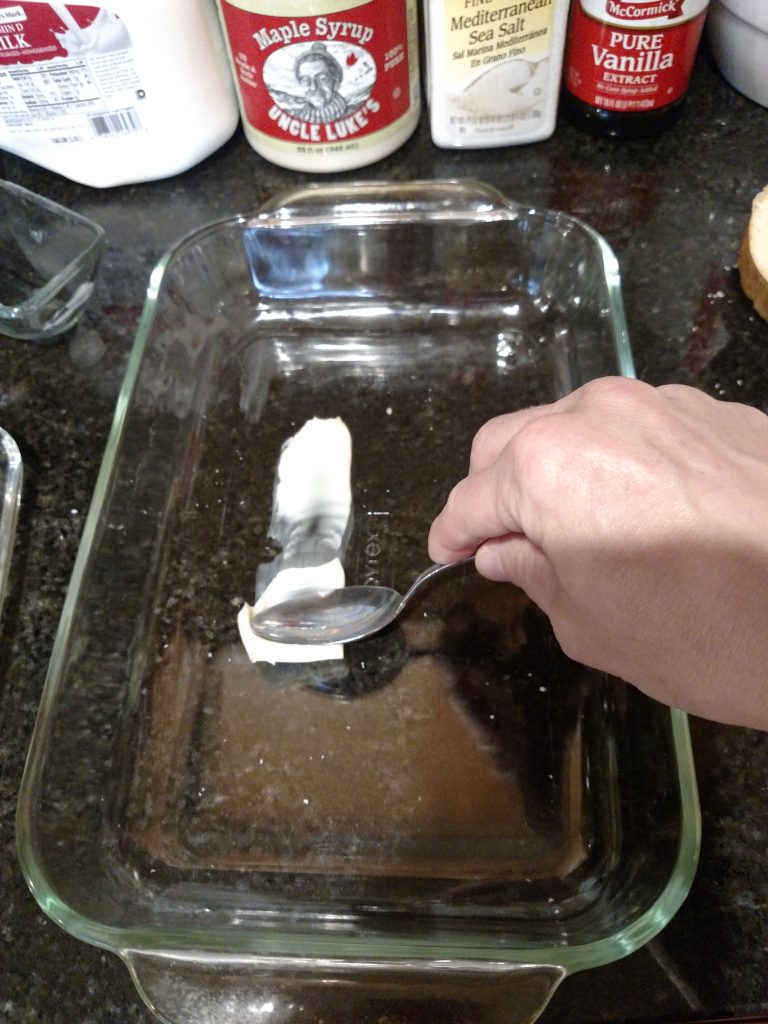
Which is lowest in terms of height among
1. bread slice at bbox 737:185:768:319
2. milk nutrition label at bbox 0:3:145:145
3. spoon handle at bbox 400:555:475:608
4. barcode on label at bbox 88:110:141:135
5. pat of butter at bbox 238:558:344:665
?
pat of butter at bbox 238:558:344:665

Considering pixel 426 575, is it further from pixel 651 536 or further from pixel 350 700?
pixel 651 536

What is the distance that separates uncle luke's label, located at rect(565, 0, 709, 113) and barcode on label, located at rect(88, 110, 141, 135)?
13.3 inches

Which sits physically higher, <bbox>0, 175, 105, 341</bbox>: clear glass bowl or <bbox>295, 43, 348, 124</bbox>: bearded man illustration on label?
<bbox>295, 43, 348, 124</bbox>: bearded man illustration on label

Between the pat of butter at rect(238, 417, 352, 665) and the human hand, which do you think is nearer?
the human hand

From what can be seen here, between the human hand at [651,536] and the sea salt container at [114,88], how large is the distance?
1.34 ft

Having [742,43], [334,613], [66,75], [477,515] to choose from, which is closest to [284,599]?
[334,613]

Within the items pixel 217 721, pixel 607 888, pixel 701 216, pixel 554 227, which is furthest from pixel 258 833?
pixel 701 216

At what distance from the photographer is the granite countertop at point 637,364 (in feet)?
1.32

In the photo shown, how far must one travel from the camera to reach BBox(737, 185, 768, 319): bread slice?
22.6 inches

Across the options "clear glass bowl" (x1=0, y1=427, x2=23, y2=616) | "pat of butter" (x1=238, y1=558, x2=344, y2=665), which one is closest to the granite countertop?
"clear glass bowl" (x1=0, y1=427, x2=23, y2=616)

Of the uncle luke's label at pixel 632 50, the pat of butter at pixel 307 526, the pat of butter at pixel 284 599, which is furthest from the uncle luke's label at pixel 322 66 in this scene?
the pat of butter at pixel 284 599

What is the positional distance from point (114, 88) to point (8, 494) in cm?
31

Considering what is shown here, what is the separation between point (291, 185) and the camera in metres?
0.69

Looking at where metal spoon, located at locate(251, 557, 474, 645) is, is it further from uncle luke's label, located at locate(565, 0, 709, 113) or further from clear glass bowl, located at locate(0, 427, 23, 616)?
uncle luke's label, located at locate(565, 0, 709, 113)
